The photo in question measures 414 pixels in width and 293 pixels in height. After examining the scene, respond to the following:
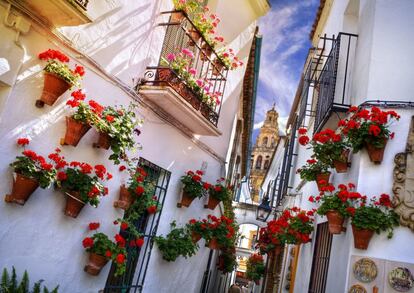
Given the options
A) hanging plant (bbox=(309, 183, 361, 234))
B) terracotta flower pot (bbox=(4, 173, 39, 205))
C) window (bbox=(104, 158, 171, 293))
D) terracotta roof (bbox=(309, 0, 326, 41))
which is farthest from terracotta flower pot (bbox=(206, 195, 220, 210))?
terracotta roof (bbox=(309, 0, 326, 41))

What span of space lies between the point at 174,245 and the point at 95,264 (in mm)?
1918

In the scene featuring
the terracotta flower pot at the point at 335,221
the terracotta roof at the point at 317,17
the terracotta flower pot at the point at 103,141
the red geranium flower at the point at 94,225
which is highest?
the terracotta roof at the point at 317,17

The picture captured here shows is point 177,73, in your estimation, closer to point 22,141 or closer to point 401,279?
point 22,141

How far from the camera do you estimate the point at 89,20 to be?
4.34 m

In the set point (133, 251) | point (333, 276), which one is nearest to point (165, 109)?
point (133, 251)

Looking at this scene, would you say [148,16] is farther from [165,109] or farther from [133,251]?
[133,251]

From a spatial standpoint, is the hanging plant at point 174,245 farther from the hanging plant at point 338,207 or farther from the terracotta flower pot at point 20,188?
the terracotta flower pot at point 20,188

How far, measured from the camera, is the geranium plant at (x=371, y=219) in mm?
4535

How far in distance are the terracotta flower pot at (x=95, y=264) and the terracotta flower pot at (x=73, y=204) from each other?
79 centimetres

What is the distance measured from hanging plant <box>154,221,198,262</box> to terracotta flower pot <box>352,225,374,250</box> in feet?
10.6

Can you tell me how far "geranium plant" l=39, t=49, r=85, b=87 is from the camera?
169 inches

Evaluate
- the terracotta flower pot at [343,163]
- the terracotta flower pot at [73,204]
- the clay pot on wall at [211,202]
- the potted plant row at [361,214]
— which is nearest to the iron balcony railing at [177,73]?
the clay pot on wall at [211,202]

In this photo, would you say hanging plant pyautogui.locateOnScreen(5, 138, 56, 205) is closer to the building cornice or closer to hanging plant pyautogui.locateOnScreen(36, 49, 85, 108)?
hanging plant pyautogui.locateOnScreen(36, 49, 85, 108)

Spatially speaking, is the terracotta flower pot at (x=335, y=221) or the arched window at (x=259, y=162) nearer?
the terracotta flower pot at (x=335, y=221)
